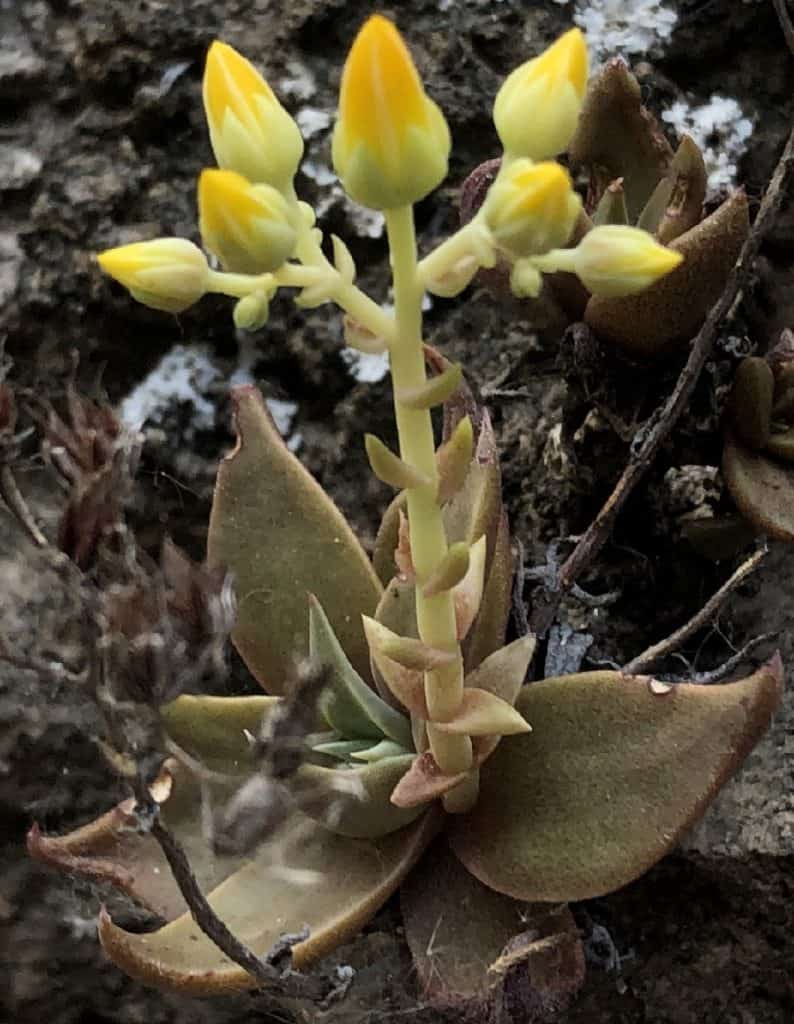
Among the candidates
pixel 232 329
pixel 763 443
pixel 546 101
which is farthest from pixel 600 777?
pixel 232 329

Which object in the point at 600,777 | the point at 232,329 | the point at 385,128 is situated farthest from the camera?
the point at 232,329

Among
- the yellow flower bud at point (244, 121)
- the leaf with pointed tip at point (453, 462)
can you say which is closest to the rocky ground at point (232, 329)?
the leaf with pointed tip at point (453, 462)

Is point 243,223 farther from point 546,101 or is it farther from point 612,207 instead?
point 612,207

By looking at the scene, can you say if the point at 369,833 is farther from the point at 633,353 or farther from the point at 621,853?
the point at 633,353

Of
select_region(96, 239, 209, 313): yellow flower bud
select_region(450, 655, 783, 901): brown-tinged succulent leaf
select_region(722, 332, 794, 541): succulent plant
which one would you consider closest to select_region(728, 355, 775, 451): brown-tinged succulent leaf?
select_region(722, 332, 794, 541): succulent plant

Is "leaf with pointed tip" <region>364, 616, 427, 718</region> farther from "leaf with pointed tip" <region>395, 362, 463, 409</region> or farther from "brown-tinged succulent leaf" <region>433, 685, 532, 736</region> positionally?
"leaf with pointed tip" <region>395, 362, 463, 409</region>

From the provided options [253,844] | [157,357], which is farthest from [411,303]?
[157,357]

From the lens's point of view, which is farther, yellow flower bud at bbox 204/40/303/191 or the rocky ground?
the rocky ground
